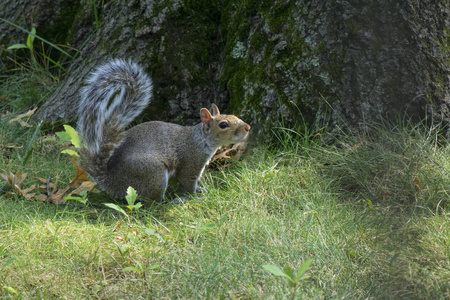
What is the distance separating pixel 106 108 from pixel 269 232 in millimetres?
1207

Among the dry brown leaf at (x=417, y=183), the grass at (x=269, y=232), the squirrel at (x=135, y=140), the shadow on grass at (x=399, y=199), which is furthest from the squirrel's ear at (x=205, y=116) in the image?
the dry brown leaf at (x=417, y=183)

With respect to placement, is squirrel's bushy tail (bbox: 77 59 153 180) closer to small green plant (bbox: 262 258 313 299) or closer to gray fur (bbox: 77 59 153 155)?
gray fur (bbox: 77 59 153 155)

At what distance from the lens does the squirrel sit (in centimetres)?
280

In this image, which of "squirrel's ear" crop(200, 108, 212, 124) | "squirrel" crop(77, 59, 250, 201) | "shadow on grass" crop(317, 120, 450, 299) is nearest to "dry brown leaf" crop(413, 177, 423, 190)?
"shadow on grass" crop(317, 120, 450, 299)

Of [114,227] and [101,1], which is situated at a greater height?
[101,1]

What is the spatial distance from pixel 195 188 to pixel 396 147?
116 cm

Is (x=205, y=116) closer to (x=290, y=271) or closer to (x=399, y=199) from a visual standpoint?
(x=399, y=199)

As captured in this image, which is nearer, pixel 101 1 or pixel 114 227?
pixel 114 227

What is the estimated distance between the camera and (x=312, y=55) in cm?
302

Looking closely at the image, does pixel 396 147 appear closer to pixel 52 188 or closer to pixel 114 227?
pixel 114 227

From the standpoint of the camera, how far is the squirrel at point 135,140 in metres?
2.80

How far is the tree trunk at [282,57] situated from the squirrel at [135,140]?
0.37m

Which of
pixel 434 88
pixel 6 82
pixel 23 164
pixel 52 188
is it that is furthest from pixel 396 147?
pixel 6 82

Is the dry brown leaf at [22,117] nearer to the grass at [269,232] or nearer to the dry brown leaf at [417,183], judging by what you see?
the grass at [269,232]
